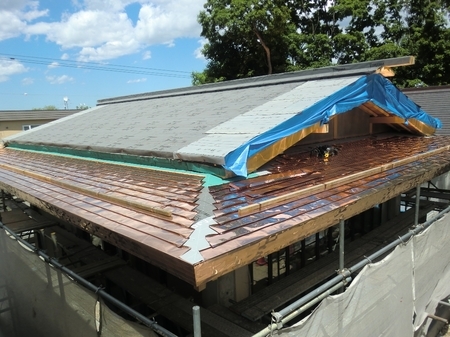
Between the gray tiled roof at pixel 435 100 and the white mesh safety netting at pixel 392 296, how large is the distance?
7.83 metres

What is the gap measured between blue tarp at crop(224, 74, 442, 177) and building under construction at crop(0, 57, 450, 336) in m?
0.03

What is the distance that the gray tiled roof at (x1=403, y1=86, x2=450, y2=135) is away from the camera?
498 inches

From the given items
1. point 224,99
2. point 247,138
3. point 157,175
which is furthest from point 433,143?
point 157,175

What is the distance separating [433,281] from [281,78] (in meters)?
4.70

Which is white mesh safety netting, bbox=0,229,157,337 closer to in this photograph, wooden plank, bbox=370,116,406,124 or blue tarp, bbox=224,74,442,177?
blue tarp, bbox=224,74,442,177

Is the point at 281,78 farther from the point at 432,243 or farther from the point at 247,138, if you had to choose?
the point at 432,243

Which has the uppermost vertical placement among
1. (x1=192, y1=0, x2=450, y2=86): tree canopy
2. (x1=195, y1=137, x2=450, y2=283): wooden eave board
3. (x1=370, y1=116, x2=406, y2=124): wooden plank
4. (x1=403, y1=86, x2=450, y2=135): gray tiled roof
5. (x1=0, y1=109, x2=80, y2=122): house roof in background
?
(x1=192, y1=0, x2=450, y2=86): tree canopy

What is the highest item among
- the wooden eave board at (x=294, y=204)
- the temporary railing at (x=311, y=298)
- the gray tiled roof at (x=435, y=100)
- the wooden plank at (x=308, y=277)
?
the gray tiled roof at (x=435, y=100)

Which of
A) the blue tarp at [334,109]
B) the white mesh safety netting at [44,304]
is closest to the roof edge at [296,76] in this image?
the blue tarp at [334,109]

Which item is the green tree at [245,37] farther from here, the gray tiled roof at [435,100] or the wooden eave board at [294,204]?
the wooden eave board at [294,204]

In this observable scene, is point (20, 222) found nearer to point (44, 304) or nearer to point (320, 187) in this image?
point (44, 304)

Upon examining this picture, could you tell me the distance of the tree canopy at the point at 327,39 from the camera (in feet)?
85.4

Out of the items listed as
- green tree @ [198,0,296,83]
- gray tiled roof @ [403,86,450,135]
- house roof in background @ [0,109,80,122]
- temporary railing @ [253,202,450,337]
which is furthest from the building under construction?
house roof in background @ [0,109,80,122]

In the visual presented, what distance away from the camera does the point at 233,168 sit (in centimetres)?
434
